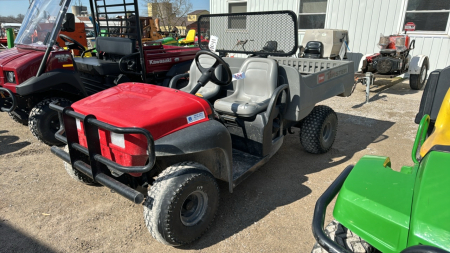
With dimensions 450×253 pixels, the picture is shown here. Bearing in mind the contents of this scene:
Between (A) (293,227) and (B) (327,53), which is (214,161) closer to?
(A) (293,227)

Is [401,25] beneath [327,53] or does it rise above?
above

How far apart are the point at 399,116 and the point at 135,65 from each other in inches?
191

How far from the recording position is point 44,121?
3932 millimetres

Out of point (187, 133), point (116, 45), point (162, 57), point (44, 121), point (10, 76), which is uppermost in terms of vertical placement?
point (116, 45)

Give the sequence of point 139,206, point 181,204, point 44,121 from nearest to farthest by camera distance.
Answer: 1. point 181,204
2. point 139,206
3. point 44,121

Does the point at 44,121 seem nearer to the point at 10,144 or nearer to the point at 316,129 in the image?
the point at 10,144

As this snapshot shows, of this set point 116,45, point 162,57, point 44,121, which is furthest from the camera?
point 162,57

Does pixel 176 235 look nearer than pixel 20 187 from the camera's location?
Yes

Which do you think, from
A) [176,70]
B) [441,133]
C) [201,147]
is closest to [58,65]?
[176,70]

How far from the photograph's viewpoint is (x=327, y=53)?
26.7 ft

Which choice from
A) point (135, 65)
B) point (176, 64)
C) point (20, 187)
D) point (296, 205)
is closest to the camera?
point (296, 205)

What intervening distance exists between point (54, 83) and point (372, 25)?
8269mm

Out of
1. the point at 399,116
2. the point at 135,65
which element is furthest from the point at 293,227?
the point at 399,116

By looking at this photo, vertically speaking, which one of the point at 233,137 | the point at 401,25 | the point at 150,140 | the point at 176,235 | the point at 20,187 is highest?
the point at 401,25
